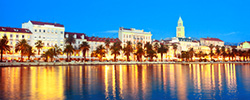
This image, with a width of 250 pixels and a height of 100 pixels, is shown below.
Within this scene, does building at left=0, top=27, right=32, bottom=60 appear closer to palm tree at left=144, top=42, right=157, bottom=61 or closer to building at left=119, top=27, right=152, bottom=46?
palm tree at left=144, top=42, right=157, bottom=61

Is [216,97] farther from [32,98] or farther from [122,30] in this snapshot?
[122,30]

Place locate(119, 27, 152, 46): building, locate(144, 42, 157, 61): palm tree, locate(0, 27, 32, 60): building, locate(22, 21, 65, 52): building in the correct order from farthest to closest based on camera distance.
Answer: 1. locate(119, 27, 152, 46): building
2. locate(144, 42, 157, 61): palm tree
3. locate(22, 21, 65, 52): building
4. locate(0, 27, 32, 60): building

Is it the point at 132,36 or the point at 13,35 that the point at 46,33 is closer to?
the point at 13,35

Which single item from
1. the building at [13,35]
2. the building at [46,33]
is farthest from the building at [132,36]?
the building at [13,35]

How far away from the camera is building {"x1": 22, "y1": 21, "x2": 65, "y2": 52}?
100262 mm

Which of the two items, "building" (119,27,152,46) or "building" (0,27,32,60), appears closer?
"building" (0,27,32,60)

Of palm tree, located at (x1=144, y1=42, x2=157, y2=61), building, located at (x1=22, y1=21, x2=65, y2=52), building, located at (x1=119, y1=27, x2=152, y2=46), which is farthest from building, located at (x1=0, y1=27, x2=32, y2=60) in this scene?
building, located at (x1=119, y1=27, x2=152, y2=46)

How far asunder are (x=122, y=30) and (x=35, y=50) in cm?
5026

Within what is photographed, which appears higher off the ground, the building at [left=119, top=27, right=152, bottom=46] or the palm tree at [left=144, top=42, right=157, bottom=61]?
the building at [left=119, top=27, right=152, bottom=46]

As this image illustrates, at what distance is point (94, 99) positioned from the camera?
1744cm

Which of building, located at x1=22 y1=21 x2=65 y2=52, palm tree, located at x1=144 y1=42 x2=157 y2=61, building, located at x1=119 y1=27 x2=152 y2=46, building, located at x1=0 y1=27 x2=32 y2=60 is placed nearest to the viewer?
building, located at x1=0 y1=27 x2=32 y2=60

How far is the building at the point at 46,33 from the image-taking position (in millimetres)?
100262

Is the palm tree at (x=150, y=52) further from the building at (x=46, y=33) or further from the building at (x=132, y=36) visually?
the building at (x=46, y=33)

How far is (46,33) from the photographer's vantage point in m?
103
